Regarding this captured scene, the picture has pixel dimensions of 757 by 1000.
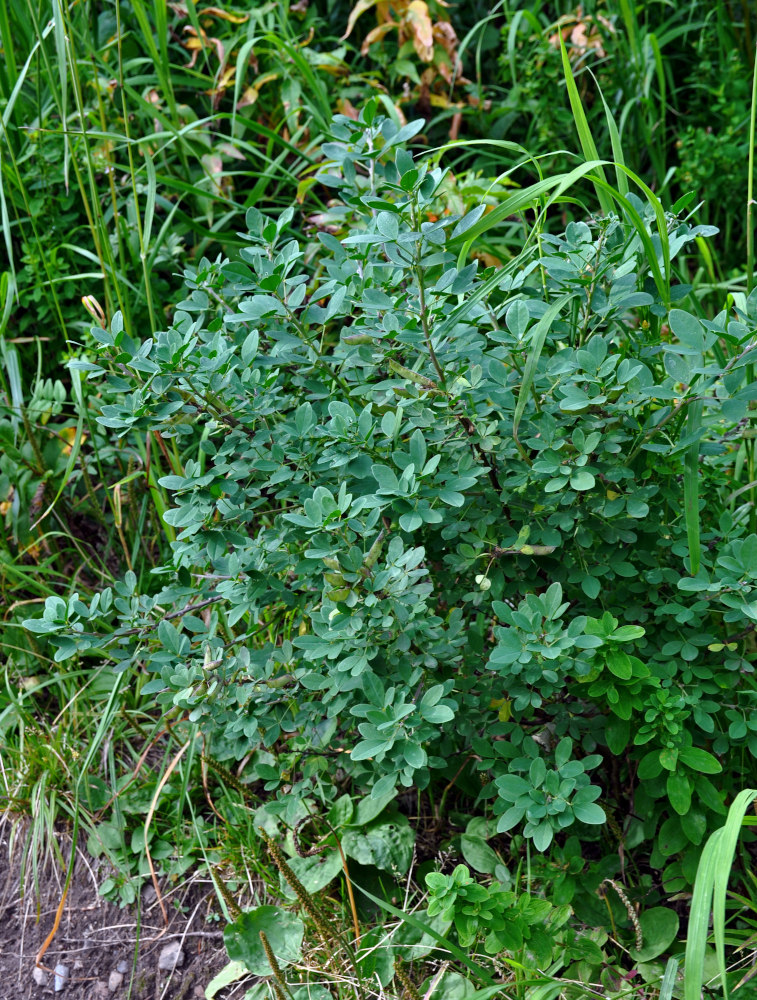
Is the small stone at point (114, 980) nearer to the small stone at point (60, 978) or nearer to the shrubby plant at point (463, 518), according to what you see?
the small stone at point (60, 978)

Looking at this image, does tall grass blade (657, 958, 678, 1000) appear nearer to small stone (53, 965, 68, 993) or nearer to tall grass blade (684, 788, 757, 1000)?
tall grass blade (684, 788, 757, 1000)

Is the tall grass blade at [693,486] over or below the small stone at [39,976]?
over

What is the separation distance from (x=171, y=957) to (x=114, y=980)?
115 mm

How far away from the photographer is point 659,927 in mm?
Result: 1471

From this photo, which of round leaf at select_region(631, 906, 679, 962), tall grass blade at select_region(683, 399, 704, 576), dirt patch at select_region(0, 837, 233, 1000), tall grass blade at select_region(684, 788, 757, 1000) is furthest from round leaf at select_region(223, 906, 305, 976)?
tall grass blade at select_region(683, 399, 704, 576)

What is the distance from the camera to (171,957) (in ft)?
5.71

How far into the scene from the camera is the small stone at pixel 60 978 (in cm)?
175

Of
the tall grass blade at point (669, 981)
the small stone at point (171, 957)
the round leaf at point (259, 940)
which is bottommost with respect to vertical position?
the small stone at point (171, 957)

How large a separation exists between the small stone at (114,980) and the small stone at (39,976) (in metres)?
0.13

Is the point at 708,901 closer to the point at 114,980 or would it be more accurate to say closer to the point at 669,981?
the point at 669,981

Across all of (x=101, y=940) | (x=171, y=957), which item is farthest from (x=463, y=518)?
(x=101, y=940)

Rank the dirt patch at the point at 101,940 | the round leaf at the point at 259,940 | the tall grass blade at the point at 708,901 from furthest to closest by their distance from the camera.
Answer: the dirt patch at the point at 101,940
the round leaf at the point at 259,940
the tall grass blade at the point at 708,901

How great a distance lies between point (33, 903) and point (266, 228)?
145cm

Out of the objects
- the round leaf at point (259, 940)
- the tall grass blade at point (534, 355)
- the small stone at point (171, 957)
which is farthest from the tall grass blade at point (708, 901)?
the small stone at point (171, 957)
